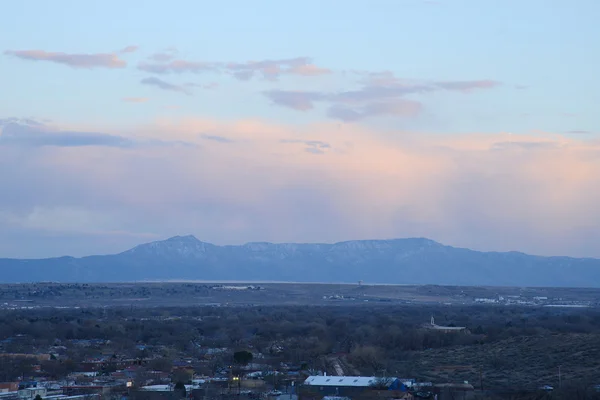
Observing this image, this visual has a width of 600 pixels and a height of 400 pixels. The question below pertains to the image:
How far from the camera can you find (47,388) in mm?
50281

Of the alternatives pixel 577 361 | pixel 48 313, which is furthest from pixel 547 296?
pixel 577 361

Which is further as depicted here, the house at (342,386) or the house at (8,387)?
the house at (8,387)

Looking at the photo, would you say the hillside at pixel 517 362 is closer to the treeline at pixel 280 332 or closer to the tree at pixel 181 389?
the treeline at pixel 280 332

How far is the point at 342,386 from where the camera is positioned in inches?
1941

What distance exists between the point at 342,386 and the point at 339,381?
1.16m

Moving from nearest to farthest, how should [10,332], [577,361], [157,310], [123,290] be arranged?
[577,361]
[10,332]
[157,310]
[123,290]

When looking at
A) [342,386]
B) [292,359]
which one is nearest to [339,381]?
[342,386]

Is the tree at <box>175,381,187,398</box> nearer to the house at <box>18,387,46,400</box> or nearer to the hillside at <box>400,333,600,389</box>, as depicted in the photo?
the house at <box>18,387,46,400</box>

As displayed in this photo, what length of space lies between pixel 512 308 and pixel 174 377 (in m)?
88.6

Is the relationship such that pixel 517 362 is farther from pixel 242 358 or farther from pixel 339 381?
pixel 242 358

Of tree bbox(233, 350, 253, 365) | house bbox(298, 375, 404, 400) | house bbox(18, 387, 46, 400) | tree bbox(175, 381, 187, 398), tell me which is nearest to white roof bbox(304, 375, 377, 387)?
house bbox(298, 375, 404, 400)

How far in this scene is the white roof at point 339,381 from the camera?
49.9 m

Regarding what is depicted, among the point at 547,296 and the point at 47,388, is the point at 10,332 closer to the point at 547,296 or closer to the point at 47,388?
the point at 47,388

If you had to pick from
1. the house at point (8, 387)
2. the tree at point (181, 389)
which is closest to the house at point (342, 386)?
the tree at point (181, 389)
